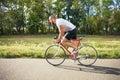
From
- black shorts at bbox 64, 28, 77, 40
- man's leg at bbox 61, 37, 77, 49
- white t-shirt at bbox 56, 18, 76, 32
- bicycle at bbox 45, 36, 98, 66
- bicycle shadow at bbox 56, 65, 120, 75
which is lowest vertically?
bicycle shadow at bbox 56, 65, 120, 75

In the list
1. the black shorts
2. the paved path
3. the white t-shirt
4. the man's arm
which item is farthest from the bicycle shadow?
the white t-shirt

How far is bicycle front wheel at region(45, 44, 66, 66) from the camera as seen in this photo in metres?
10.5

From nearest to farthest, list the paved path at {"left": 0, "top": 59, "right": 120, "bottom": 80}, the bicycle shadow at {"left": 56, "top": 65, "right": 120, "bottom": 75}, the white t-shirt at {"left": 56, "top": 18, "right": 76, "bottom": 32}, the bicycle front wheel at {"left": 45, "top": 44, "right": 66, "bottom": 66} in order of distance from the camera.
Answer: the paved path at {"left": 0, "top": 59, "right": 120, "bottom": 80} → the bicycle shadow at {"left": 56, "top": 65, "right": 120, "bottom": 75} → the white t-shirt at {"left": 56, "top": 18, "right": 76, "bottom": 32} → the bicycle front wheel at {"left": 45, "top": 44, "right": 66, "bottom": 66}

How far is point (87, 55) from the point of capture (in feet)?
34.4

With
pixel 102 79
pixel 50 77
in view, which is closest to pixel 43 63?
pixel 50 77

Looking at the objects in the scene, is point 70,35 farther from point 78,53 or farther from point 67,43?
point 78,53

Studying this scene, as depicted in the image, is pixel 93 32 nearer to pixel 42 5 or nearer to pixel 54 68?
pixel 42 5

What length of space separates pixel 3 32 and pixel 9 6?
994cm

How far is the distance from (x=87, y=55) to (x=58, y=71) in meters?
1.70

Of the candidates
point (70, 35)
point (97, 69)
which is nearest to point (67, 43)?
point (70, 35)

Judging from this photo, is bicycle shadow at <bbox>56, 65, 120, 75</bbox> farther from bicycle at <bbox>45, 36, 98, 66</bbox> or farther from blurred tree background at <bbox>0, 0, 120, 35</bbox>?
blurred tree background at <bbox>0, 0, 120, 35</bbox>

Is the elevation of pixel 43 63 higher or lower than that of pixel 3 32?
higher

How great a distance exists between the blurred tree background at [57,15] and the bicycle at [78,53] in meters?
57.7

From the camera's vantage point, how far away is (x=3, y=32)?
6781 cm
